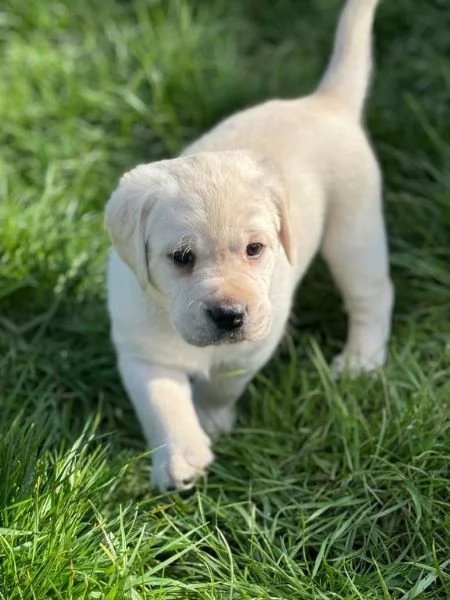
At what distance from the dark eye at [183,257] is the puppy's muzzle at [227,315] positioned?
0.21 m

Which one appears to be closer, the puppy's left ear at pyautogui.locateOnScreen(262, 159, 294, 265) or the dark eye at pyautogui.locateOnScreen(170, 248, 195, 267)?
the dark eye at pyautogui.locateOnScreen(170, 248, 195, 267)

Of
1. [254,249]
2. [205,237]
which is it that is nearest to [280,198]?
[254,249]

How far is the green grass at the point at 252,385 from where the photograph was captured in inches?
132

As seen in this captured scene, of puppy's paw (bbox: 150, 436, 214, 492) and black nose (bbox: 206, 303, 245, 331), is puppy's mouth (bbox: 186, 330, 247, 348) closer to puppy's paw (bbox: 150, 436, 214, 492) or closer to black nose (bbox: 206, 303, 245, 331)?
black nose (bbox: 206, 303, 245, 331)

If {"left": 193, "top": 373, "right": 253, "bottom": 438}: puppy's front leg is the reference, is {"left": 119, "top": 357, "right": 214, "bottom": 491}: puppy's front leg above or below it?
above

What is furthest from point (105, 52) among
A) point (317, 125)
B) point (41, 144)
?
point (317, 125)

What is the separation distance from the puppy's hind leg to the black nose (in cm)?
105

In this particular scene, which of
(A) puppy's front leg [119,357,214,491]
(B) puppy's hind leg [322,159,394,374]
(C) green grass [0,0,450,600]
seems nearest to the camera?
(C) green grass [0,0,450,600]

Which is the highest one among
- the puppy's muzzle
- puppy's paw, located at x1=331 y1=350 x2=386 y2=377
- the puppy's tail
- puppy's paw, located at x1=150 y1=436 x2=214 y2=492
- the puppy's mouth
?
the puppy's tail

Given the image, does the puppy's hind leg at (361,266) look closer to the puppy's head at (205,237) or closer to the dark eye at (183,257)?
the puppy's head at (205,237)

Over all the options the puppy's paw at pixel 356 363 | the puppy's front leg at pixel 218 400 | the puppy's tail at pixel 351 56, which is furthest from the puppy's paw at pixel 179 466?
the puppy's tail at pixel 351 56

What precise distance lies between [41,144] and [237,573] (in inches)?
106

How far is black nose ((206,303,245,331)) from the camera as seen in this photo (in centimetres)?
326

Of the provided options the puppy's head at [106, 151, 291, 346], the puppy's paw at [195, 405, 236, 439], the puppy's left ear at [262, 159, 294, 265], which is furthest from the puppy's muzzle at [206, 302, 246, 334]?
the puppy's paw at [195, 405, 236, 439]
